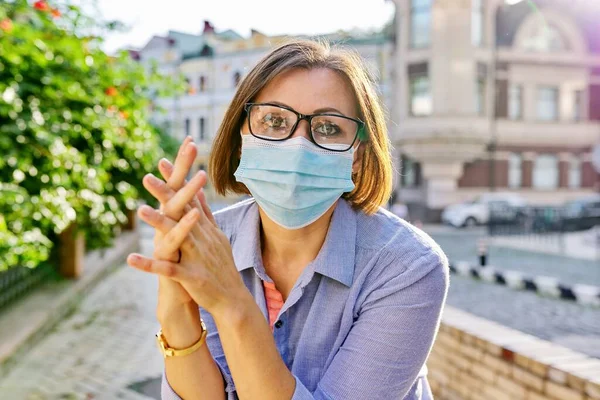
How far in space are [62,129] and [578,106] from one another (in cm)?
2788

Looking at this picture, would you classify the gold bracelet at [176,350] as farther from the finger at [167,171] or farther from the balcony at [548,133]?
the balcony at [548,133]

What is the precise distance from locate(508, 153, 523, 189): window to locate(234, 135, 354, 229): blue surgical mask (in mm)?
27530

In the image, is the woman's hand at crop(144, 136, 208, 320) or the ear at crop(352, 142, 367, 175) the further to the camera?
the ear at crop(352, 142, 367, 175)

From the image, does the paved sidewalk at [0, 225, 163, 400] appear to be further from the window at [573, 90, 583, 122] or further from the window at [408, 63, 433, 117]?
the window at [573, 90, 583, 122]

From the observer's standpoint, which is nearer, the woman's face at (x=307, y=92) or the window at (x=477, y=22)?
the woman's face at (x=307, y=92)

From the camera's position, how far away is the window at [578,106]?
27969 mm

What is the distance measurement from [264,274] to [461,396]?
2.27 m

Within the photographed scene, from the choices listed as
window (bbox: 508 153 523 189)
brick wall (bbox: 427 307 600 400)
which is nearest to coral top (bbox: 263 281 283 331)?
brick wall (bbox: 427 307 600 400)

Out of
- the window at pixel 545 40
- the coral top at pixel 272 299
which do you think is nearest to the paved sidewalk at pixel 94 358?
the coral top at pixel 272 299

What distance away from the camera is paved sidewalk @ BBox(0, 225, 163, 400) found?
467 cm

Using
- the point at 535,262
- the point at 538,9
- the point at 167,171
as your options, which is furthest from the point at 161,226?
the point at 538,9

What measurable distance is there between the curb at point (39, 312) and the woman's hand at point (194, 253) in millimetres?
4286

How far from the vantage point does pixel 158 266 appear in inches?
48.8

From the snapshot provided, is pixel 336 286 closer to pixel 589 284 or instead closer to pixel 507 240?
pixel 589 284
